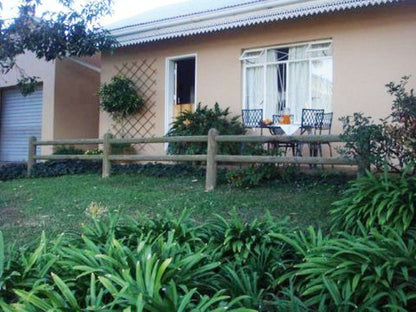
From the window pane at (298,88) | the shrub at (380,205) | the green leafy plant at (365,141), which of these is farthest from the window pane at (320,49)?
the shrub at (380,205)

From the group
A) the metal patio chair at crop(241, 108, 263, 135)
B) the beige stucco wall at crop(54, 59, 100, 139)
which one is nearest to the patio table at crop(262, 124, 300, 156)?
the metal patio chair at crop(241, 108, 263, 135)

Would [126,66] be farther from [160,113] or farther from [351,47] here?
[351,47]

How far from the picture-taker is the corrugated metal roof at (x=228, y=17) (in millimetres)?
8883

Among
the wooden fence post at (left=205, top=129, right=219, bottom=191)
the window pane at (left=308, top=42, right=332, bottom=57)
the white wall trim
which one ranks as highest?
the white wall trim

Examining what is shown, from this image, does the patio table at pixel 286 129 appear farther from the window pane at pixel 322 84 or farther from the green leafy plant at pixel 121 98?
the green leafy plant at pixel 121 98

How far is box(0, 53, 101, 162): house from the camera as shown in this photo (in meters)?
14.1

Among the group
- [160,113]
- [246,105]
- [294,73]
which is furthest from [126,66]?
[294,73]

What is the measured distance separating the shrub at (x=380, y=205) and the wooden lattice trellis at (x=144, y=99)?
301 inches

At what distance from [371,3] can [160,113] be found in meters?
5.62

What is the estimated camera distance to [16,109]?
1589 centimetres

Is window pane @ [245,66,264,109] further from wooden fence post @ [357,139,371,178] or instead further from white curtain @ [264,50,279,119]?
wooden fence post @ [357,139,371,178]

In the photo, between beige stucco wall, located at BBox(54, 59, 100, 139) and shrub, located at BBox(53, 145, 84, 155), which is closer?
shrub, located at BBox(53, 145, 84, 155)

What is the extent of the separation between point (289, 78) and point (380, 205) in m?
5.84

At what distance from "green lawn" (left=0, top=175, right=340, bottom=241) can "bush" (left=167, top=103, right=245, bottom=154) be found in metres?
1.20
